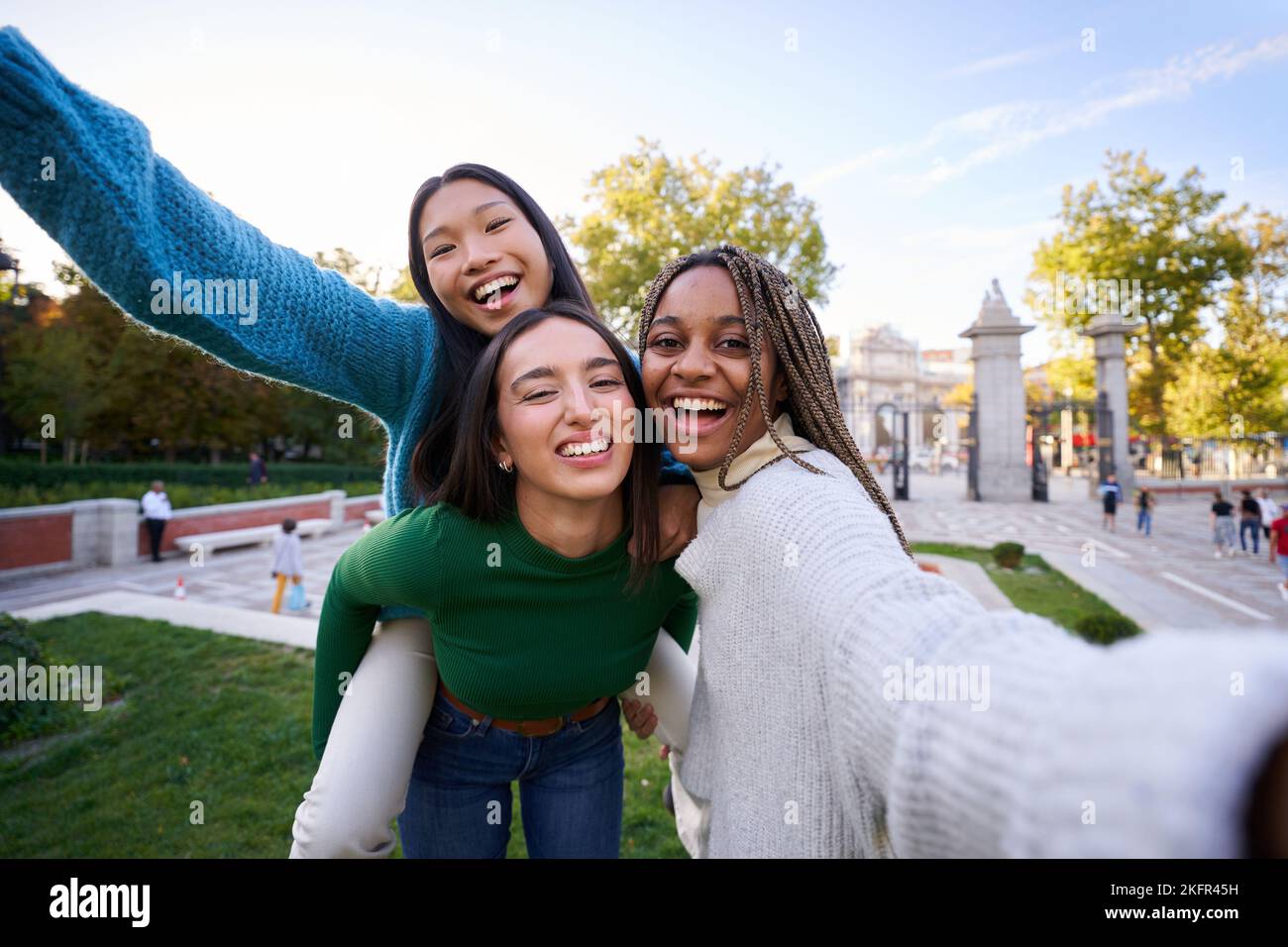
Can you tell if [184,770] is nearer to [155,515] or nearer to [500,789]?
[500,789]

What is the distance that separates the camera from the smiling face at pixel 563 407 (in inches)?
62.7

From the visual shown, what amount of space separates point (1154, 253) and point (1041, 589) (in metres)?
25.0

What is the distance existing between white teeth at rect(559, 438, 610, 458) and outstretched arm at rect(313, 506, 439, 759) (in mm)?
379

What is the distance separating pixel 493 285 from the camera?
1.93 meters

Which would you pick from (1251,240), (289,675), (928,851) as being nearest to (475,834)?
(928,851)

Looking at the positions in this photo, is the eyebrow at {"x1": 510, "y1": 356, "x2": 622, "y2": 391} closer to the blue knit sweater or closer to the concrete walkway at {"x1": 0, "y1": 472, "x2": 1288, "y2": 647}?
the blue knit sweater

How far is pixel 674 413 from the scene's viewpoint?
1.62 m

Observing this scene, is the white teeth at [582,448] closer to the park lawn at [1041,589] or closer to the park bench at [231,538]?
the park lawn at [1041,589]

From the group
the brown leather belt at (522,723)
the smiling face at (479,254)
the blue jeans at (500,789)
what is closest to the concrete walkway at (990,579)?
the blue jeans at (500,789)

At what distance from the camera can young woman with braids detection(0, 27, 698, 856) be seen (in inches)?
51.2

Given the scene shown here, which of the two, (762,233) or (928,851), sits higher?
(762,233)

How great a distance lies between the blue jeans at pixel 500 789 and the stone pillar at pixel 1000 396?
2228 centimetres

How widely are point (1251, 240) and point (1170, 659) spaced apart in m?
36.6
